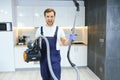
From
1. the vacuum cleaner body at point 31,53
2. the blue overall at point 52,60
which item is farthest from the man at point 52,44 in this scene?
the vacuum cleaner body at point 31,53

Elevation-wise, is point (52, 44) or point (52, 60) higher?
point (52, 44)

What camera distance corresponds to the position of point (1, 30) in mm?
5266

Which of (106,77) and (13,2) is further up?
(13,2)

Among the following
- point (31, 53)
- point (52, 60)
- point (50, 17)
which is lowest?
point (52, 60)

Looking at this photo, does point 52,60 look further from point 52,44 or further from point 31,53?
point 31,53

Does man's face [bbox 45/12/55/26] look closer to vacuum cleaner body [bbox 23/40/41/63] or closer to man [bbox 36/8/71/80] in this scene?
man [bbox 36/8/71/80]

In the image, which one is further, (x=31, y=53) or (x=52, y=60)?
(x=52, y=60)

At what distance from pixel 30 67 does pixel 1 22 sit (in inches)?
60.5

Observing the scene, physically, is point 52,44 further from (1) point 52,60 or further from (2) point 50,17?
(2) point 50,17

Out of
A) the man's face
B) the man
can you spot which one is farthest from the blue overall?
the man's face

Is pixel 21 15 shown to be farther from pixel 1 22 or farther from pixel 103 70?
pixel 103 70

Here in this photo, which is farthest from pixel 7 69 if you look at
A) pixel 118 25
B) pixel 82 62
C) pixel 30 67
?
pixel 118 25

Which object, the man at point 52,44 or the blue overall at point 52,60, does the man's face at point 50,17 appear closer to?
the man at point 52,44

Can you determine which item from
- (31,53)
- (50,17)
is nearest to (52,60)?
(50,17)
